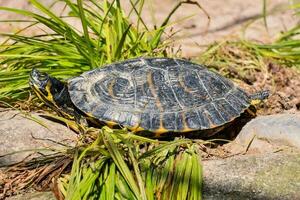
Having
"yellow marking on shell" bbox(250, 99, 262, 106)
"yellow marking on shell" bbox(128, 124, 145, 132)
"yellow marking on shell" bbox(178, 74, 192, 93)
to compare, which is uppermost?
"yellow marking on shell" bbox(178, 74, 192, 93)

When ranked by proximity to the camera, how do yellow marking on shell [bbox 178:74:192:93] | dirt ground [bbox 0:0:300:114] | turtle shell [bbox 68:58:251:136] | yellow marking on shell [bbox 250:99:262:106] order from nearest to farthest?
turtle shell [bbox 68:58:251:136], yellow marking on shell [bbox 178:74:192:93], yellow marking on shell [bbox 250:99:262:106], dirt ground [bbox 0:0:300:114]

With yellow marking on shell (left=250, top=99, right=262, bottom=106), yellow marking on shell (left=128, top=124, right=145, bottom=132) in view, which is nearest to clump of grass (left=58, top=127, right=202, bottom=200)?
yellow marking on shell (left=128, top=124, right=145, bottom=132)

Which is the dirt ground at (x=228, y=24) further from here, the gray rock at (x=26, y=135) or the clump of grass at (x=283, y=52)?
the gray rock at (x=26, y=135)

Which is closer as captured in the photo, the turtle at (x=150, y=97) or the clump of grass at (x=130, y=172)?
the clump of grass at (x=130, y=172)

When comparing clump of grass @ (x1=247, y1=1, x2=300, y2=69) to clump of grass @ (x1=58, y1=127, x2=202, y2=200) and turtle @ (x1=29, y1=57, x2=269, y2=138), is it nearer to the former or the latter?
turtle @ (x1=29, y1=57, x2=269, y2=138)

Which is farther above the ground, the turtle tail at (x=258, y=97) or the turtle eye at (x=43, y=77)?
the turtle eye at (x=43, y=77)

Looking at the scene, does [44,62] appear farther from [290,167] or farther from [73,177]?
[290,167]

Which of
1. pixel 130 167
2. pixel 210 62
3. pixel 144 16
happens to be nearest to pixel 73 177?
pixel 130 167

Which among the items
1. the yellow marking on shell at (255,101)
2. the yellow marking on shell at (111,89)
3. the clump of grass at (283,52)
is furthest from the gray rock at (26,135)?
the clump of grass at (283,52)
